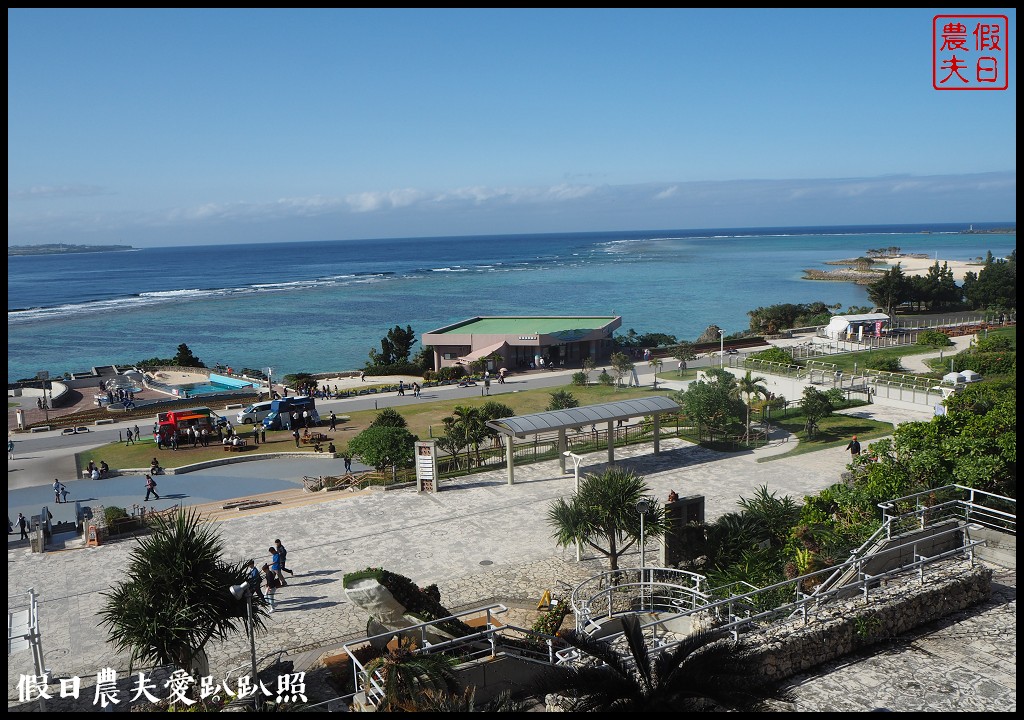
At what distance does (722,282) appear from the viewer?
13275 centimetres

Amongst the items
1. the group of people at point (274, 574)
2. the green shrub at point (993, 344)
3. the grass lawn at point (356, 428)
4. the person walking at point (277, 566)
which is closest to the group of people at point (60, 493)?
the grass lawn at point (356, 428)

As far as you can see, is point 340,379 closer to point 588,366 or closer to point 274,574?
point 588,366

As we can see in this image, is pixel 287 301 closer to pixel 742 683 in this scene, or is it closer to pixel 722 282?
pixel 722 282

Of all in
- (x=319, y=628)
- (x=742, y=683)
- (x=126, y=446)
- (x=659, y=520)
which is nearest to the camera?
(x=742, y=683)

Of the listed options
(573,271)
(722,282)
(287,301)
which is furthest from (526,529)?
(573,271)

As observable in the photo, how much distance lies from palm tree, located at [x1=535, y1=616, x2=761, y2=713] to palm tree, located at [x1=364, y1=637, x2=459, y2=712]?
2.02 meters

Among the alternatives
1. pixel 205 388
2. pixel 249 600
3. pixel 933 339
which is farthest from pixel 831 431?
pixel 205 388

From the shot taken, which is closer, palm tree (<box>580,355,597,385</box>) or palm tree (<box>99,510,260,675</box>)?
palm tree (<box>99,510,260,675</box>)

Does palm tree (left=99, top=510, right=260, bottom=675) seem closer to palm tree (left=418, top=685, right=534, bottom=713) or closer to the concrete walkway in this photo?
the concrete walkway

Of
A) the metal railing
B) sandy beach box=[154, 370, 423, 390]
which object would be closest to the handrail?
the metal railing

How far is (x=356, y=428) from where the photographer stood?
32.1 meters

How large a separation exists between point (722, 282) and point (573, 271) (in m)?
40.2

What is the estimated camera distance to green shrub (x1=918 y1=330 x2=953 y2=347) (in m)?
41.6

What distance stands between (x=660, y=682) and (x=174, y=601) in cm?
673
